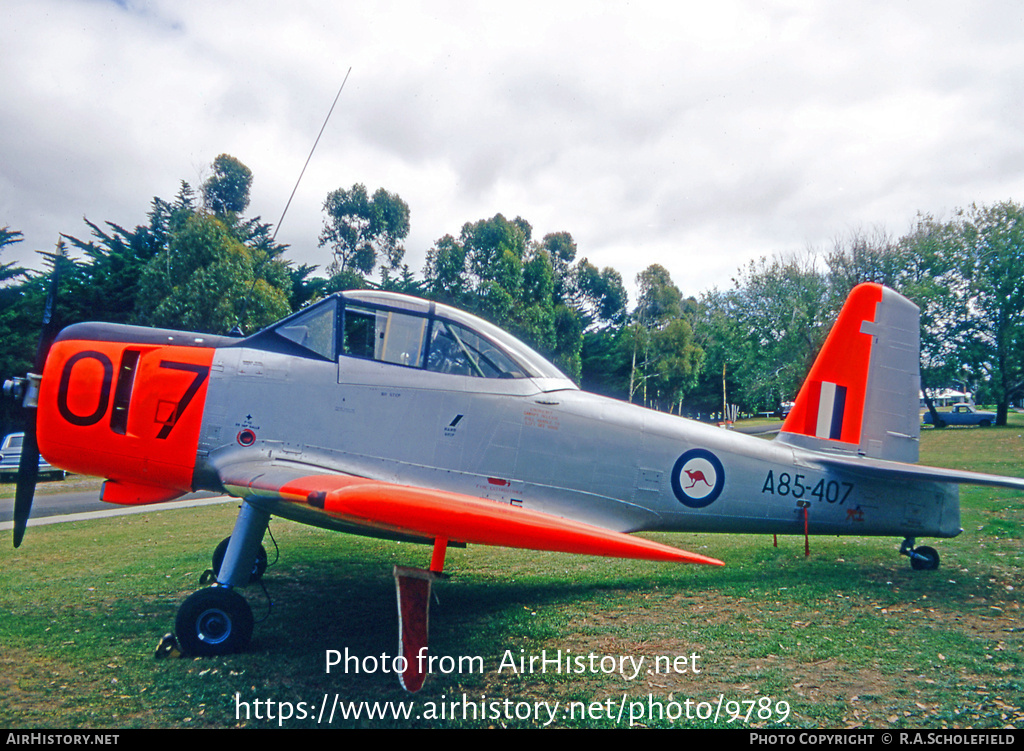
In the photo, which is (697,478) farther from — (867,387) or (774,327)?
(774,327)

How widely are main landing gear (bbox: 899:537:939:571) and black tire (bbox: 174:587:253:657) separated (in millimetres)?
6559

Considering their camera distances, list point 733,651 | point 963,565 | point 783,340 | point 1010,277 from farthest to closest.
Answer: point 783,340
point 1010,277
point 963,565
point 733,651

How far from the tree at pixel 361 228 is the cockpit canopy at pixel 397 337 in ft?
74.0

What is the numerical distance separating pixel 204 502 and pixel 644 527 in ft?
40.6

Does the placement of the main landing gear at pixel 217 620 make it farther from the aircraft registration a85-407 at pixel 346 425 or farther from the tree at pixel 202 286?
the tree at pixel 202 286

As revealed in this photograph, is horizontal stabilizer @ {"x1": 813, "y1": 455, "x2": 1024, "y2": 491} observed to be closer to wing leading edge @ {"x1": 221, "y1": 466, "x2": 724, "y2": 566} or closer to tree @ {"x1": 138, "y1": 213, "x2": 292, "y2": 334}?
wing leading edge @ {"x1": 221, "y1": 466, "x2": 724, "y2": 566}

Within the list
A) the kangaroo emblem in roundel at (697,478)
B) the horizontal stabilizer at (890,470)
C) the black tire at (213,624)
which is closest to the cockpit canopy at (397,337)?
the kangaroo emblem in roundel at (697,478)

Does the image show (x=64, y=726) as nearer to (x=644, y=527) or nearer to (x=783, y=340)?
(x=644, y=527)

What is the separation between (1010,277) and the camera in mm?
27641

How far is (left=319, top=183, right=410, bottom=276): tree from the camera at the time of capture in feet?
83.4

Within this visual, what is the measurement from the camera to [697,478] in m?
4.61

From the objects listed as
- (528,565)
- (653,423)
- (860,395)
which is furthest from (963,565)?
(528,565)
